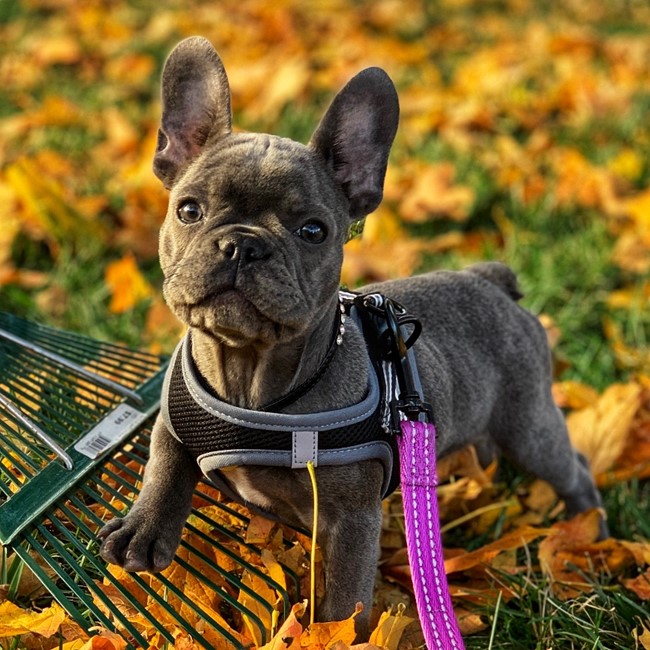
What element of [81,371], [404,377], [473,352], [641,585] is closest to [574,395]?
[473,352]

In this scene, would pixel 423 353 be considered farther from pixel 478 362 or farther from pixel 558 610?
pixel 558 610

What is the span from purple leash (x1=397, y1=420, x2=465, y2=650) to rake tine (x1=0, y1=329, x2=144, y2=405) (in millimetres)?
1037

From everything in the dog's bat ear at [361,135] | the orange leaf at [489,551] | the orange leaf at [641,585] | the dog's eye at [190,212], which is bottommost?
the orange leaf at [641,585]

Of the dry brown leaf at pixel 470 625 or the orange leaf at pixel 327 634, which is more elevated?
the orange leaf at pixel 327 634

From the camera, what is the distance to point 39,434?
2508 mm

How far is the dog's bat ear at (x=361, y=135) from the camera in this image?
2.33m

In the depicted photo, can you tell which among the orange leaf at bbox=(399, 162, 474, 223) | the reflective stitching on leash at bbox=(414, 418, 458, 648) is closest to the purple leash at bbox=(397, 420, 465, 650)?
the reflective stitching on leash at bbox=(414, 418, 458, 648)

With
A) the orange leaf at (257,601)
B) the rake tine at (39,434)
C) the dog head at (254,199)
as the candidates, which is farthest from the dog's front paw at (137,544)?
the dog head at (254,199)

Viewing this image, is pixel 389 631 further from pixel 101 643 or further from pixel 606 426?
pixel 606 426

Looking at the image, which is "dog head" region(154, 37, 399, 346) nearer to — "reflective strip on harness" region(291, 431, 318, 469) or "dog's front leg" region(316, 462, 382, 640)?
"reflective strip on harness" region(291, 431, 318, 469)

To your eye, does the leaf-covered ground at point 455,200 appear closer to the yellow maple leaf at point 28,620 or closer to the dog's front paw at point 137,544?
the yellow maple leaf at point 28,620

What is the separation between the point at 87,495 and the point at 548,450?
1579 millimetres

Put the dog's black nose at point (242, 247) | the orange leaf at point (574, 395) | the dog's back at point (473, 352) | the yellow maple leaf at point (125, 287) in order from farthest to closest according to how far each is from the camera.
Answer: the yellow maple leaf at point (125, 287), the orange leaf at point (574, 395), the dog's back at point (473, 352), the dog's black nose at point (242, 247)

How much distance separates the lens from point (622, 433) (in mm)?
3525
